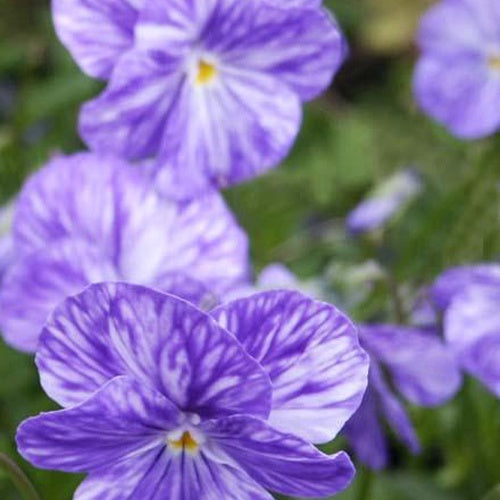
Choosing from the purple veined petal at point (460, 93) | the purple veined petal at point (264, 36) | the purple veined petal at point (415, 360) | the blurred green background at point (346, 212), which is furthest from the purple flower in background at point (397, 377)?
the purple veined petal at point (460, 93)

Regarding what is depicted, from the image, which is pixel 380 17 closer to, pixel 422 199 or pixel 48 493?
pixel 422 199

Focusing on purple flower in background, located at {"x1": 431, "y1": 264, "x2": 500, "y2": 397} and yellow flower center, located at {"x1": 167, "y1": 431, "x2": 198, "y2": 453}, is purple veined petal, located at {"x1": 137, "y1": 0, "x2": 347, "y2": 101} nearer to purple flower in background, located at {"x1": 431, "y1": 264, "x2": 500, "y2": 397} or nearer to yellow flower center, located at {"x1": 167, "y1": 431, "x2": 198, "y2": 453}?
purple flower in background, located at {"x1": 431, "y1": 264, "x2": 500, "y2": 397}

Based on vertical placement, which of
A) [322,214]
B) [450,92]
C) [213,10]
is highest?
[213,10]

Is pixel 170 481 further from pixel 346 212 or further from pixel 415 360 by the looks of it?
pixel 346 212

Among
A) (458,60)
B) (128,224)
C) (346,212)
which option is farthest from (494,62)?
(128,224)

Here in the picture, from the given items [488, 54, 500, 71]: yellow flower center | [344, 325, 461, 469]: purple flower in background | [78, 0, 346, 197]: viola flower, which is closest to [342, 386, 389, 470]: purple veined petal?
[344, 325, 461, 469]: purple flower in background

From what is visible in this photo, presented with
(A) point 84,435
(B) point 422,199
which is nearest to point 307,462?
(A) point 84,435
